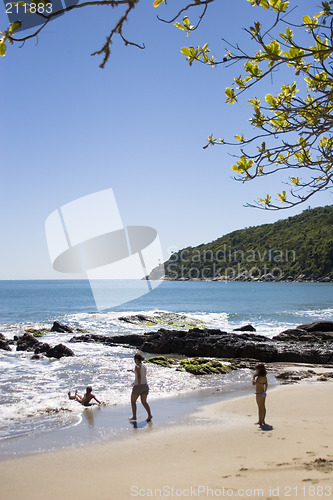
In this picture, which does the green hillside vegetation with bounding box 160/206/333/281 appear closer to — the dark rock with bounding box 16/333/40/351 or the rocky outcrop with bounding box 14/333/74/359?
the dark rock with bounding box 16/333/40/351

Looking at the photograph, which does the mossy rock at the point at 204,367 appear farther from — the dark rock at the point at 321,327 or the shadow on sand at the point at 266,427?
the dark rock at the point at 321,327

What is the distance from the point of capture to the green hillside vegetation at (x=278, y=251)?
116 metres

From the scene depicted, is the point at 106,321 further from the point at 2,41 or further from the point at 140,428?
the point at 2,41

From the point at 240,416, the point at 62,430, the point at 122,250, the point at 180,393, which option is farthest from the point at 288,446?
the point at 122,250

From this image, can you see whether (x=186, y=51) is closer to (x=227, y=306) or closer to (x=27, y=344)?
(x=27, y=344)

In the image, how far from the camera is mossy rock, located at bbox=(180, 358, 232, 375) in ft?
53.0

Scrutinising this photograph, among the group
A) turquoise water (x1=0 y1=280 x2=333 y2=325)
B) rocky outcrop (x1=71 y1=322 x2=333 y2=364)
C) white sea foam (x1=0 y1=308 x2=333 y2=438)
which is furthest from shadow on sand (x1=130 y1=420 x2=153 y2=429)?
turquoise water (x1=0 y1=280 x2=333 y2=325)

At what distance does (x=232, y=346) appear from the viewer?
19891 millimetres

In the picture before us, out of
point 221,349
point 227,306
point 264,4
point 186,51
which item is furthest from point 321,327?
point 227,306

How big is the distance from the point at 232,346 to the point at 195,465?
13127 millimetres

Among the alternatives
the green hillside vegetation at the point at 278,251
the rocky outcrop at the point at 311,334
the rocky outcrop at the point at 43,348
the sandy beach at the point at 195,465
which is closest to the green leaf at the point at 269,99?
the sandy beach at the point at 195,465

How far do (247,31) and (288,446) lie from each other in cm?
684

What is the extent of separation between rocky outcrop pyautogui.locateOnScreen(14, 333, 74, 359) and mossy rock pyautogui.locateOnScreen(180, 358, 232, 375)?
5481 millimetres

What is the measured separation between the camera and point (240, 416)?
10367mm
